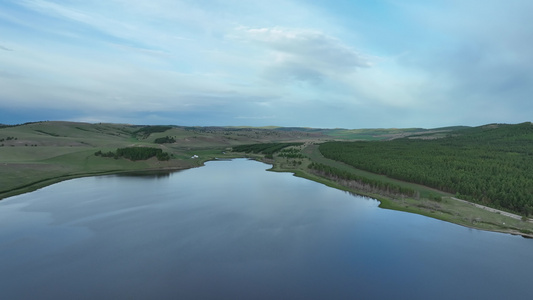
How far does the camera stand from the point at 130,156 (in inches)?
3472

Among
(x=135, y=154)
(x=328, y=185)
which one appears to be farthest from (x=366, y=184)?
(x=135, y=154)

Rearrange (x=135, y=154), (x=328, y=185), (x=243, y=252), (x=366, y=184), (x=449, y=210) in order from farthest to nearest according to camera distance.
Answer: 1. (x=135, y=154)
2. (x=328, y=185)
3. (x=366, y=184)
4. (x=449, y=210)
5. (x=243, y=252)

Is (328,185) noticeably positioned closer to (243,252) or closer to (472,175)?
(472,175)

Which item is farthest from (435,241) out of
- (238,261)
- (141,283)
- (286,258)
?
(141,283)

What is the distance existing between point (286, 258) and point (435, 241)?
18.1 meters

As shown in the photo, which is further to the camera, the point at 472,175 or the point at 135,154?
the point at 135,154

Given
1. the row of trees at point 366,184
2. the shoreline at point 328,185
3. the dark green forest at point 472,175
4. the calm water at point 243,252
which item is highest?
the dark green forest at point 472,175

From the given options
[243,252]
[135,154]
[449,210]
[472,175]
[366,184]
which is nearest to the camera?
[243,252]

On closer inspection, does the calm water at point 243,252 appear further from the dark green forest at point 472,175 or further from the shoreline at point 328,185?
the dark green forest at point 472,175

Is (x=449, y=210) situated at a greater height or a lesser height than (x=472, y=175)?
lesser

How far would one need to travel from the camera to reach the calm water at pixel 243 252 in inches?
917

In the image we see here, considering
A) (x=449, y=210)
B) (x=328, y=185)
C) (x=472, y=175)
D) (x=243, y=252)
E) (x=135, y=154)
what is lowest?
(x=243, y=252)

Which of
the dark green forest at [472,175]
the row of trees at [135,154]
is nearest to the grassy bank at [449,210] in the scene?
the dark green forest at [472,175]

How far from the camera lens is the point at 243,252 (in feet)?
96.9
